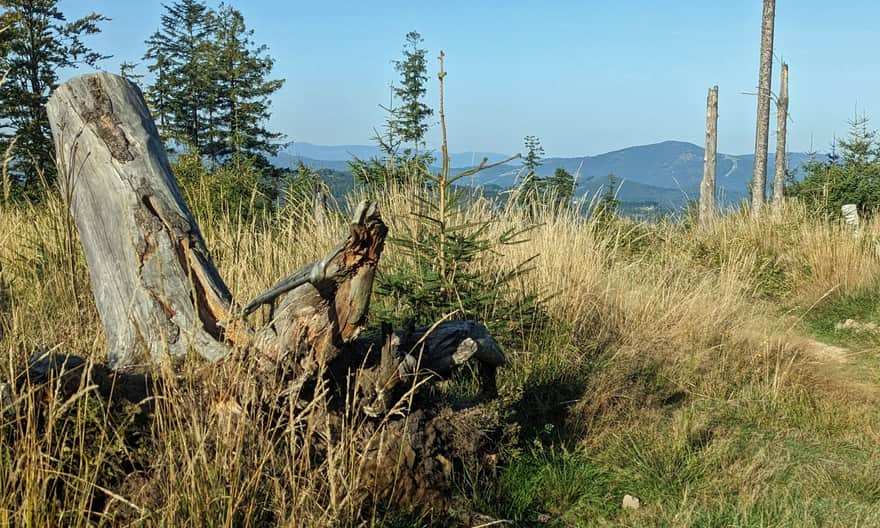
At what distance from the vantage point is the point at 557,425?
177 inches

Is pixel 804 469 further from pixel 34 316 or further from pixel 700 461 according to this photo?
pixel 34 316

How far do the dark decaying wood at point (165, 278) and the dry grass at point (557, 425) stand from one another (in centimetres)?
22

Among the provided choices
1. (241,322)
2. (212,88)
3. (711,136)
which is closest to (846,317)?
(241,322)

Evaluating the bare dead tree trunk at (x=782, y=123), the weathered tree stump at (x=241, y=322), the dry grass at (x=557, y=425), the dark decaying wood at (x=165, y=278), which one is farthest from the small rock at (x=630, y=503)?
the bare dead tree trunk at (x=782, y=123)

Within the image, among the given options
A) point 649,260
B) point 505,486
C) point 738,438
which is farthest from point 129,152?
point 649,260

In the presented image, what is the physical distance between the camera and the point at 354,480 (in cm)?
244

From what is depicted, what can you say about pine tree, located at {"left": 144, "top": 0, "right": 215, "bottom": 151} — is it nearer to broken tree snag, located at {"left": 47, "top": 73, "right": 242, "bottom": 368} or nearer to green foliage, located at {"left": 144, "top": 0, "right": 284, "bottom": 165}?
green foliage, located at {"left": 144, "top": 0, "right": 284, "bottom": 165}

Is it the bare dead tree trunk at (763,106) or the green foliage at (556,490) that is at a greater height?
the bare dead tree trunk at (763,106)

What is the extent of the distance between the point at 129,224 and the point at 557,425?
8.70 ft

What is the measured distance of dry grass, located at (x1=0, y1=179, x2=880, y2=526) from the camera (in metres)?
2.38

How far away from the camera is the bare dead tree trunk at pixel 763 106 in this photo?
13897 millimetres

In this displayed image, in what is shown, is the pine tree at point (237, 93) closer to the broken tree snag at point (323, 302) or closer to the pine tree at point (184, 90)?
the pine tree at point (184, 90)

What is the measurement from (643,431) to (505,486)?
1235 mm

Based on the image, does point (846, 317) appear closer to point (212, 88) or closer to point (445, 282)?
point (445, 282)
